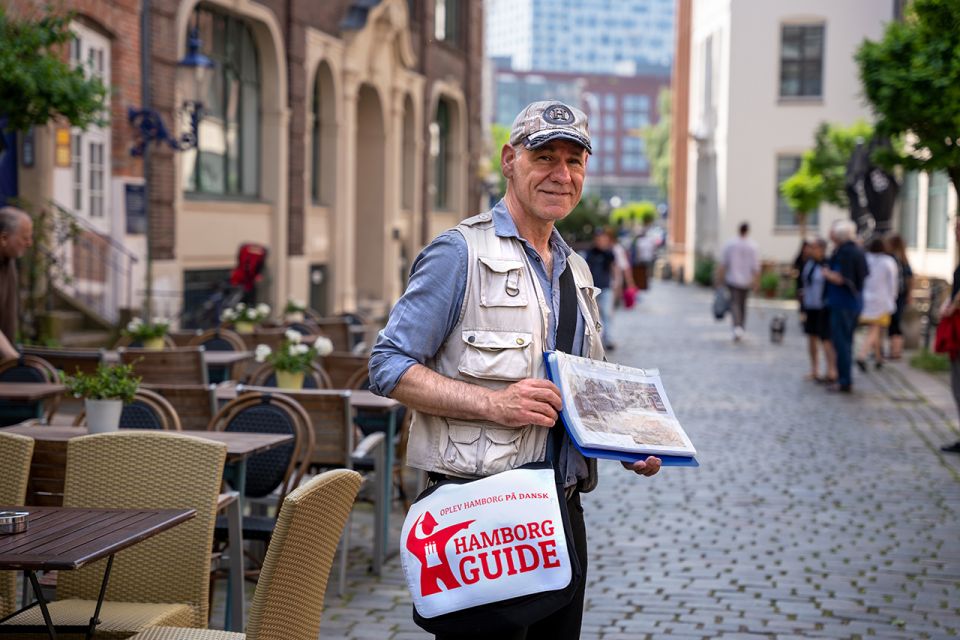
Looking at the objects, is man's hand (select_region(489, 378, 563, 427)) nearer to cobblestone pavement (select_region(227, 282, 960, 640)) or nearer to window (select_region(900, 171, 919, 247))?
cobblestone pavement (select_region(227, 282, 960, 640))

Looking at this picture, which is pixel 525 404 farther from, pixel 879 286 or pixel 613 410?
pixel 879 286

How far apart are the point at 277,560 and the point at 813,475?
7446 millimetres

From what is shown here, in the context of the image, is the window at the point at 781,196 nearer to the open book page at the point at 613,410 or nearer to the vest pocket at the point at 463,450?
the open book page at the point at 613,410

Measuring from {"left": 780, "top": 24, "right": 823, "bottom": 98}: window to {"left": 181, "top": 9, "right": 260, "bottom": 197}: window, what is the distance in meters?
24.0

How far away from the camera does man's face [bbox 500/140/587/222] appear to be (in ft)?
11.5

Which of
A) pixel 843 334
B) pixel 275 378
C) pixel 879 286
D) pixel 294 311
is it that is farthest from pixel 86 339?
pixel 879 286

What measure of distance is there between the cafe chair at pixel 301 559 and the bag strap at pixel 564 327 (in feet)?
2.17

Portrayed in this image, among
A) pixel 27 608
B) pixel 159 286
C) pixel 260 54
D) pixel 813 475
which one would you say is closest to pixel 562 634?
pixel 27 608

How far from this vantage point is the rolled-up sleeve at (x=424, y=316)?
337cm

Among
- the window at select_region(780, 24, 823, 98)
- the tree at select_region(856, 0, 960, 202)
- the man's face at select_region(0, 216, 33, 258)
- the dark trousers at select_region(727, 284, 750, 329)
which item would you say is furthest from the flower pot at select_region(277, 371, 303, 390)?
the window at select_region(780, 24, 823, 98)

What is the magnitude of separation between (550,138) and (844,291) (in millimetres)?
12608

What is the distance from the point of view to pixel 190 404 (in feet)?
23.5

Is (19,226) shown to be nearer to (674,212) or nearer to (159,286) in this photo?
(159,286)

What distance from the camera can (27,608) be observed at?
4.33m
